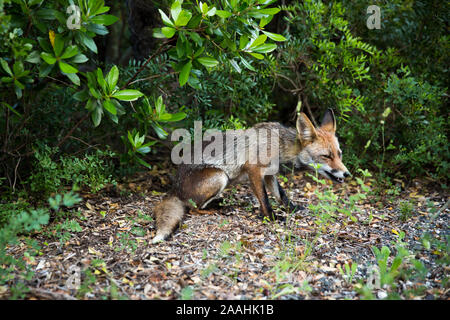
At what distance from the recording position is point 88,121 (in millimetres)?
5512

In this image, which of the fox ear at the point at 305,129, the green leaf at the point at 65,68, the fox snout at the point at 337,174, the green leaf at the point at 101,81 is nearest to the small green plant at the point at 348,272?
the fox snout at the point at 337,174

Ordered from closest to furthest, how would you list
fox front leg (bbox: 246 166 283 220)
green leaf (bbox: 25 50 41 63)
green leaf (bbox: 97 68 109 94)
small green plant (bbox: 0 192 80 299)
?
small green plant (bbox: 0 192 80 299) < green leaf (bbox: 25 50 41 63) < green leaf (bbox: 97 68 109 94) < fox front leg (bbox: 246 166 283 220)

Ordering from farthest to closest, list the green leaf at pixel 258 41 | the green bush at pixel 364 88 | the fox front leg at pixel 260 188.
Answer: the green bush at pixel 364 88 < the fox front leg at pixel 260 188 < the green leaf at pixel 258 41

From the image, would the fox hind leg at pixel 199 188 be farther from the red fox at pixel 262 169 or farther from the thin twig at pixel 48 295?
the thin twig at pixel 48 295

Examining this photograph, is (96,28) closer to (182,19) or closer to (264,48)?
(182,19)

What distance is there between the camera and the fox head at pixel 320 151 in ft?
15.5

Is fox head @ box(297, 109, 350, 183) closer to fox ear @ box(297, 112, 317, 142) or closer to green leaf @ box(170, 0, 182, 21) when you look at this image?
fox ear @ box(297, 112, 317, 142)

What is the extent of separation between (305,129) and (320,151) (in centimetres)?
34

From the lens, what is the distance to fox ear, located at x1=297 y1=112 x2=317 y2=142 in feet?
15.5

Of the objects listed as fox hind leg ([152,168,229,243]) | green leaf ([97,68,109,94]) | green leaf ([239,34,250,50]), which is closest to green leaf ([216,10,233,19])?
green leaf ([239,34,250,50])

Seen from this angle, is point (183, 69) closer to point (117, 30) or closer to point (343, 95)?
point (343, 95)

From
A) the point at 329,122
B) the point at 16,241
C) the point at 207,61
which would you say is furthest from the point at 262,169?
the point at 16,241

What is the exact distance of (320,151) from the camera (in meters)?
4.82

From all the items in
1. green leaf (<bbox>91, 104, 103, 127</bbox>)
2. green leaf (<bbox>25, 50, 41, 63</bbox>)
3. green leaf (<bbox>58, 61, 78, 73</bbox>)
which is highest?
green leaf (<bbox>25, 50, 41, 63</bbox>)
